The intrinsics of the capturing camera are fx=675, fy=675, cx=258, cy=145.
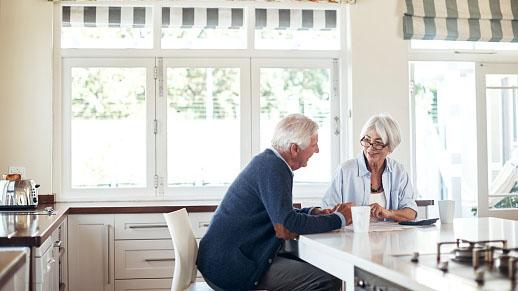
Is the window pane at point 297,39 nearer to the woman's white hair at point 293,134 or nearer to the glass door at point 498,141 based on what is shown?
the glass door at point 498,141

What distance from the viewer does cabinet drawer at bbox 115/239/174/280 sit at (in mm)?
4309

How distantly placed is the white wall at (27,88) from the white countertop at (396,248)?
258cm

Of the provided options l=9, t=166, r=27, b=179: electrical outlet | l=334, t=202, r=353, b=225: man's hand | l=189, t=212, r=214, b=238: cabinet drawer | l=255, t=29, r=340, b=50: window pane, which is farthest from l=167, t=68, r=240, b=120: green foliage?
l=334, t=202, r=353, b=225: man's hand

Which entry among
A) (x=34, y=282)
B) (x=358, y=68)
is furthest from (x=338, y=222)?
(x=358, y=68)

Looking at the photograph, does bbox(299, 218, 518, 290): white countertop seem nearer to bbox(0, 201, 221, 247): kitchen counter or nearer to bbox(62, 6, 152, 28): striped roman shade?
bbox(0, 201, 221, 247): kitchen counter

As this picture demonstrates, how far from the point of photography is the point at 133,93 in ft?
15.7

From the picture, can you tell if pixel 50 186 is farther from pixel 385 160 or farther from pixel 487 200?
pixel 487 200

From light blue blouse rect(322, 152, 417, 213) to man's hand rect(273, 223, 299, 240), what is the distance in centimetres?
61

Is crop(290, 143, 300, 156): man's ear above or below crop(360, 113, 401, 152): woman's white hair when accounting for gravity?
below

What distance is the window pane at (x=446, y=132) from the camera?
5223 millimetres

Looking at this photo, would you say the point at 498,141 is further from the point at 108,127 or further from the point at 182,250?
the point at 182,250

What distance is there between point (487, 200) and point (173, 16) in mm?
2708

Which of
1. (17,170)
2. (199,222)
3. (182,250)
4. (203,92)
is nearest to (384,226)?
(182,250)

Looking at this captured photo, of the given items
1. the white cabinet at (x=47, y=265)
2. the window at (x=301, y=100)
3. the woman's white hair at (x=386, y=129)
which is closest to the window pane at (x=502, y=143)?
the window at (x=301, y=100)
